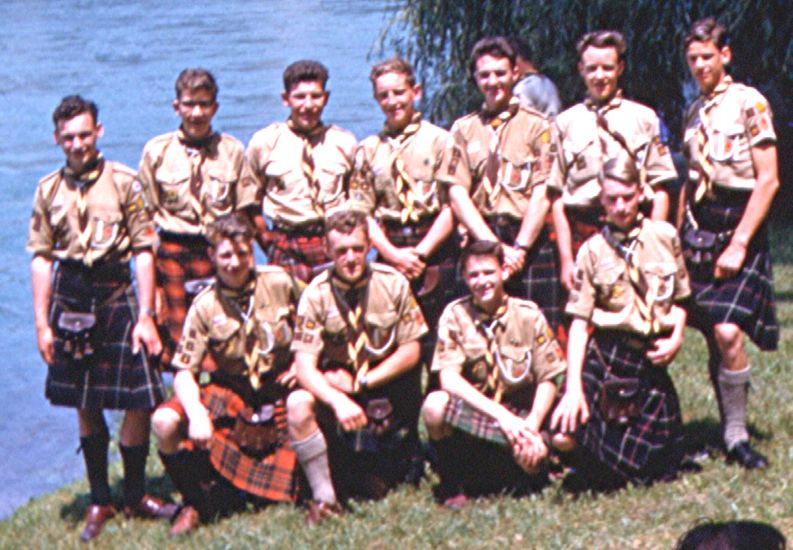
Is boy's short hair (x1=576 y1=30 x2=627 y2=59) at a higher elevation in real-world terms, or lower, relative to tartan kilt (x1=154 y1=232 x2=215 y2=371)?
higher

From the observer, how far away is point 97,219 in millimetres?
7629

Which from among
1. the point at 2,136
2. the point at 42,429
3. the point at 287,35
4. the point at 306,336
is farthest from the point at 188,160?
the point at 287,35

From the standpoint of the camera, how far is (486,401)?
285 inches

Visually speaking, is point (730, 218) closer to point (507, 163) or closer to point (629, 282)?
point (629, 282)

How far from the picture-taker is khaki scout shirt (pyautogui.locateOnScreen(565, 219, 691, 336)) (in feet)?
23.6

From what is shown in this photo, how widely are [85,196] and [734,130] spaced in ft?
9.08

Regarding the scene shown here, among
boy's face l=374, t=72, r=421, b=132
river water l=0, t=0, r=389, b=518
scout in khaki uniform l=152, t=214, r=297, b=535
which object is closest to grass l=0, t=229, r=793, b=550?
scout in khaki uniform l=152, t=214, r=297, b=535

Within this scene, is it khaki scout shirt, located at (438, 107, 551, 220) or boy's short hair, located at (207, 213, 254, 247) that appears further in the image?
khaki scout shirt, located at (438, 107, 551, 220)

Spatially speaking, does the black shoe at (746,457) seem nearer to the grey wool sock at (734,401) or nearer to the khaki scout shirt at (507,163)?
the grey wool sock at (734,401)

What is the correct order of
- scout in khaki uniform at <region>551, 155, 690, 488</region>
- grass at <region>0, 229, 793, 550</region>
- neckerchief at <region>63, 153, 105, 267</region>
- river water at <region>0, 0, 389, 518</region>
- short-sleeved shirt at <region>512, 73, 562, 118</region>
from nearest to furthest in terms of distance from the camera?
grass at <region>0, 229, 793, 550</region>
scout in khaki uniform at <region>551, 155, 690, 488</region>
neckerchief at <region>63, 153, 105, 267</region>
short-sleeved shirt at <region>512, 73, 562, 118</region>
river water at <region>0, 0, 389, 518</region>

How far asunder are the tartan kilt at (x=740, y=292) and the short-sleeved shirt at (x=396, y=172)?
1.17 m

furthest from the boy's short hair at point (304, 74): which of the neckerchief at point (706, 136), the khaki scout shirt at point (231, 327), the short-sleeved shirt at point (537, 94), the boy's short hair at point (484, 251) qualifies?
the neckerchief at point (706, 136)

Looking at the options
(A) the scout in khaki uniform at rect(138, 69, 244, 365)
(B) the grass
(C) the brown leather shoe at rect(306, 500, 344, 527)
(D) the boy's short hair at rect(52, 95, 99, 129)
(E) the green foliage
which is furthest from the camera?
(E) the green foliage

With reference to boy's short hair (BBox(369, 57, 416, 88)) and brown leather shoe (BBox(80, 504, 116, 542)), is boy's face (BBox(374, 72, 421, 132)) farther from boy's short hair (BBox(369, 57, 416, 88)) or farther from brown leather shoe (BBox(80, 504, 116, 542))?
brown leather shoe (BBox(80, 504, 116, 542))
